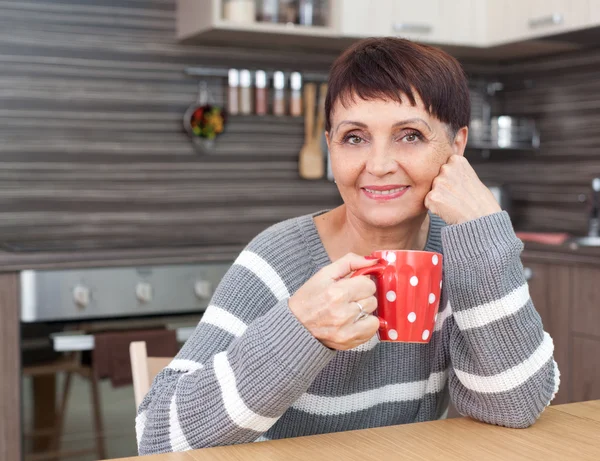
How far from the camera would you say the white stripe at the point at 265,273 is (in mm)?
1161

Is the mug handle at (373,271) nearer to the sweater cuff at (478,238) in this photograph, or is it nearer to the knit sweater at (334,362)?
the knit sweater at (334,362)

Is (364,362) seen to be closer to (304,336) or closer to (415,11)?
(304,336)

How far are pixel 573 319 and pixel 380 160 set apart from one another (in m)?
1.69

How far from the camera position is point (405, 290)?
0.88m

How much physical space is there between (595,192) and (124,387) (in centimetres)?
186

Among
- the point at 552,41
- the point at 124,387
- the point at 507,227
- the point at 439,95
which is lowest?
the point at 124,387

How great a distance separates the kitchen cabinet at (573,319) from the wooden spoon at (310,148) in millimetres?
945

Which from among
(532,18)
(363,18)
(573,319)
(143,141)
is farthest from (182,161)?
(573,319)

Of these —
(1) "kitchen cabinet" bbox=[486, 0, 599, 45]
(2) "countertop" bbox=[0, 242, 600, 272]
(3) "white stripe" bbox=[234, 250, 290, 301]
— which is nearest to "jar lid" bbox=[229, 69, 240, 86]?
(2) "countertop" bbox=[0, 242, 600, 272]

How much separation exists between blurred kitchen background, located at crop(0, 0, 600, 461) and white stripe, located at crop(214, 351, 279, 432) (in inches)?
58.0

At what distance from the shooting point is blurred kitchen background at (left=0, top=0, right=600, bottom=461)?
92.2 inches

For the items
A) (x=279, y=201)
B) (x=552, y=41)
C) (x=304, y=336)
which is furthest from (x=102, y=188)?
(x=304, y=336)

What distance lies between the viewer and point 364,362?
3.87 feet

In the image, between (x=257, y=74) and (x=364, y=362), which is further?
(x=257, y=74)
